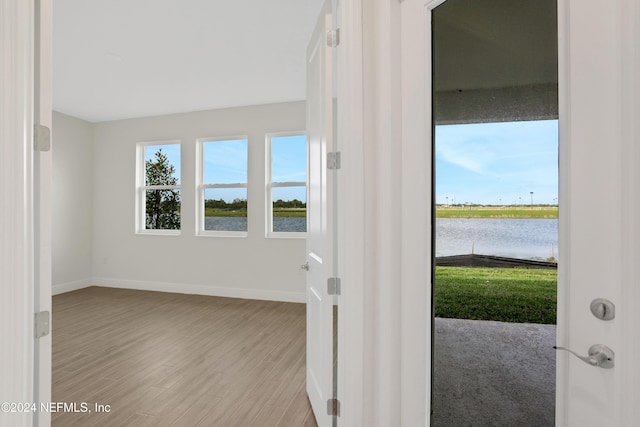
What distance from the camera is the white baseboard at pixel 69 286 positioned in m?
4.96

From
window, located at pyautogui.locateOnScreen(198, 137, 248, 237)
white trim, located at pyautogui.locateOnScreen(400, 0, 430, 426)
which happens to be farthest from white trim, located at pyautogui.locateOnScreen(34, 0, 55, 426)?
A: window, located at pyautogui.locateOnScreen(198, 137, 248, 237)

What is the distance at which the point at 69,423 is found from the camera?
1.98 metres

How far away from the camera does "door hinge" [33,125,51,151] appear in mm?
1219

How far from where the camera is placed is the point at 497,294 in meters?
1.13

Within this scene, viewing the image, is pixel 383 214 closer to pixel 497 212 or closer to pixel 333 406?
pixel 497 212

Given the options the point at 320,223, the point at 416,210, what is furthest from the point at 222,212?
the point at 416,210

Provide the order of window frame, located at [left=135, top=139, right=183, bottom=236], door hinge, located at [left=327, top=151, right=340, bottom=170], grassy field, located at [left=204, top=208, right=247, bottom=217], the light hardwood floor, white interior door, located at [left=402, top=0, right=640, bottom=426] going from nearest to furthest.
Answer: white interior door, located at [left=402, top=0, right=640, bottom=426], door hinge, located at [left=327, top=151, right=340, bottom=170], the light hardwood floor, grassy field, located at [left=204, top=208, right=247, bottom=217], window frame, located at [left=135, top=139, right=183, bottom=236]

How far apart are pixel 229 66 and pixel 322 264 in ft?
9.14

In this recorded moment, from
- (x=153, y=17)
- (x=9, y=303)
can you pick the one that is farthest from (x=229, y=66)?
(x=9, y=303)

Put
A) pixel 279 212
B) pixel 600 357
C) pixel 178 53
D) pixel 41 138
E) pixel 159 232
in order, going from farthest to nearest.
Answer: pixel 159 232
pixel 279 212
pixel 178 53
pixel 41 138
pixel 600 357

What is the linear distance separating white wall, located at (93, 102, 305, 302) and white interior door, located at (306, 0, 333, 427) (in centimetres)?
247

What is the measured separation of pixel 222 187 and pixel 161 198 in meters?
1.24

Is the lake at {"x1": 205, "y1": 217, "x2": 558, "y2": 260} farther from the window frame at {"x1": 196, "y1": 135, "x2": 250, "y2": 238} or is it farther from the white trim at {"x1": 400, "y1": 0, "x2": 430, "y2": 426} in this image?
the window frame at {"x1": 196, "y1": 135, "x2": 250, "y2": 238}

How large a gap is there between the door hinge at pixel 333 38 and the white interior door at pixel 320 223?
0.03m
